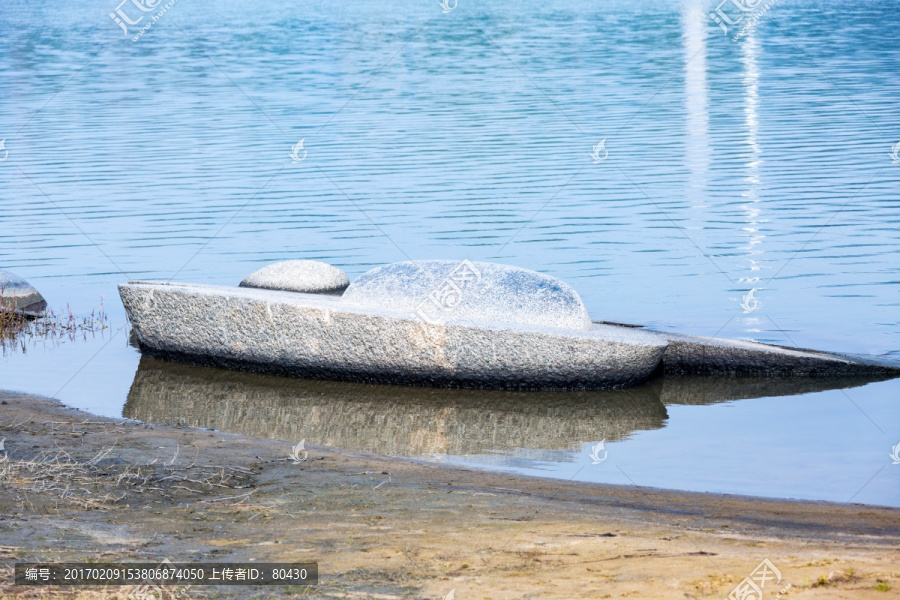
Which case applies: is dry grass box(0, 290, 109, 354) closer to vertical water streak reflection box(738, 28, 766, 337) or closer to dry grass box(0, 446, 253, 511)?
dry grass box(0, 446, 253, 511)

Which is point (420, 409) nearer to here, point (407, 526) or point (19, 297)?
point (407, 526)

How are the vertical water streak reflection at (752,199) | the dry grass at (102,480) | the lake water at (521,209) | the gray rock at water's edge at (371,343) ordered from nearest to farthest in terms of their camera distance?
the dry grass at (102,480) → the lake water at (521,209) → the gray rock at water's edge at (371,343) → the vertical water streak reflection at (752,199)

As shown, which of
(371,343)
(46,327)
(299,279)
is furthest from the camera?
(299,279)

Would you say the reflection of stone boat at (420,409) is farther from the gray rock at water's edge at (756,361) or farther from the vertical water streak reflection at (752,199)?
the vertical water streak reflection at (752,199)

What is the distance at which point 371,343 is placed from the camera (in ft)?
31.8

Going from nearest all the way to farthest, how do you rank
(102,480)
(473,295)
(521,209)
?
(102,480) < (473,295) < (521,209)

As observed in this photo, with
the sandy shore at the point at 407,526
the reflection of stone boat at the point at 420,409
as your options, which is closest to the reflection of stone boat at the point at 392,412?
the reflection of stone boat at the point at 420,409

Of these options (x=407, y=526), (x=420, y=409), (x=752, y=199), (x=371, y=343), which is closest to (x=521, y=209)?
(x=752, y=199)

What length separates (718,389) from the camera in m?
9.76

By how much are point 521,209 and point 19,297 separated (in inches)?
297

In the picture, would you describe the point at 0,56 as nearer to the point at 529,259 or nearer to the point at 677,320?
the point at 529,259

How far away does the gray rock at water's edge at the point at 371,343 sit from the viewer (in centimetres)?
947

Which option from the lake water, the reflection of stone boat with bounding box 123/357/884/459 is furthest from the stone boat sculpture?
the lake water

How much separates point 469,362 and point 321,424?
1.34 metres
